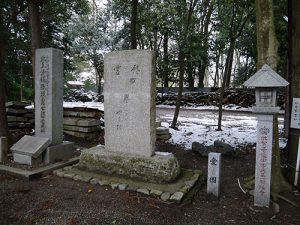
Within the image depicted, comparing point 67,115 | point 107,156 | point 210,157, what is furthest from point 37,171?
point 67,115

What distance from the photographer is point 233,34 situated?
32.0 feet

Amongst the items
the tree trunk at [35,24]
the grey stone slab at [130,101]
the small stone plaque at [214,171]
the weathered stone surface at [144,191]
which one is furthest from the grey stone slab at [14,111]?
the small stone plaque at [214,171]

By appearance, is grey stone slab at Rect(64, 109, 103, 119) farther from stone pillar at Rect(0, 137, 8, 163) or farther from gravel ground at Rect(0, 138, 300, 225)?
gravel ground at Rect(0, 138, 300, 225)

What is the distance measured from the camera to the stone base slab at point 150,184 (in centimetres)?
453

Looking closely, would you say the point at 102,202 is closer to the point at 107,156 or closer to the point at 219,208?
the point at 107,156

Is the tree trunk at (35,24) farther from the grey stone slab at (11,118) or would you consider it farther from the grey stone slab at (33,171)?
the grey stone slab at (33,171)

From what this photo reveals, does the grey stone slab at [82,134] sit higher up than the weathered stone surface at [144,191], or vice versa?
the grey stone slab at [82,134]

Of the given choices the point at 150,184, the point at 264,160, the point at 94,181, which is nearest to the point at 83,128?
the point at 94,181

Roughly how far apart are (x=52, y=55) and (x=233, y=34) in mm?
6556

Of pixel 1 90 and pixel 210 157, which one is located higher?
pixel 1 90

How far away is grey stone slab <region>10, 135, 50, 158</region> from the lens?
582cm

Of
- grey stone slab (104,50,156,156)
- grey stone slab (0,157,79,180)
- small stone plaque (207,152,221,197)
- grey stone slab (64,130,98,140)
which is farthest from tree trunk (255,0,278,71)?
grey stone slab (64,130,98,140)

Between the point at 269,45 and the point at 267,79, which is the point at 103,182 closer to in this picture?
the point at 267,79

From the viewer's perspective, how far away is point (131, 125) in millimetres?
5426
